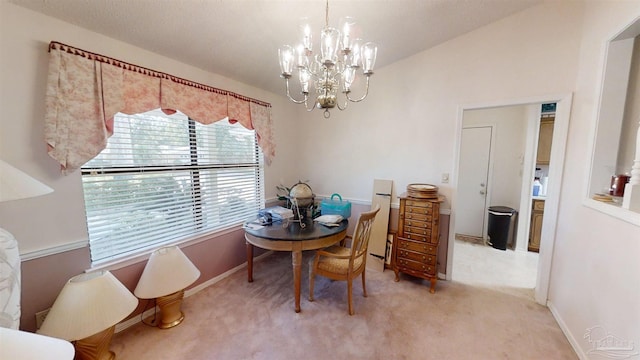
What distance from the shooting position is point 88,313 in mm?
1410

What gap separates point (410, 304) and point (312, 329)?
0.98 metres

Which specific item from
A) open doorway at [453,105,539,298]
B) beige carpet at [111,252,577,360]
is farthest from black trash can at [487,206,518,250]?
beige carpet at [111,252,577,360]

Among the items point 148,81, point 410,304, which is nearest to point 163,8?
point 148,81

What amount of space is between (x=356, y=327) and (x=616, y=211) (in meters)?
1.88

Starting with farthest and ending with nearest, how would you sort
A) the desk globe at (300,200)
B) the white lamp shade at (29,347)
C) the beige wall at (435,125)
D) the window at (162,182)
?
the desk globe at (300,200) < the window at (162,182) < the beige wall at (435,125) < the white lamp shade at (29,347)

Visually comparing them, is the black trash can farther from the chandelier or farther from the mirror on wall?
the chandelier

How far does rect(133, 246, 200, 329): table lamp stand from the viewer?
1.82 meters

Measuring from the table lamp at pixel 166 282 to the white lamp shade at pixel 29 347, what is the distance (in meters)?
1.27

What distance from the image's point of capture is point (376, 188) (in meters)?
3.00

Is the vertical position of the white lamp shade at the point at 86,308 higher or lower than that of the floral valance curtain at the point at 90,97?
lower

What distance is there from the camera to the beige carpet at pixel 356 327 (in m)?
1.66

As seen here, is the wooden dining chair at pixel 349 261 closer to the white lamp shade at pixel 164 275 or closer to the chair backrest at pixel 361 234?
the chair backrest at pixel 361 234

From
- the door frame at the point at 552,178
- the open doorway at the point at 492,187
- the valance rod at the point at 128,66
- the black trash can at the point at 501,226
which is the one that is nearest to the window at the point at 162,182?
the valance rod at the point at 128,66

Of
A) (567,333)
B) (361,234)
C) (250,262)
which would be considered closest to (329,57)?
(361,234)
